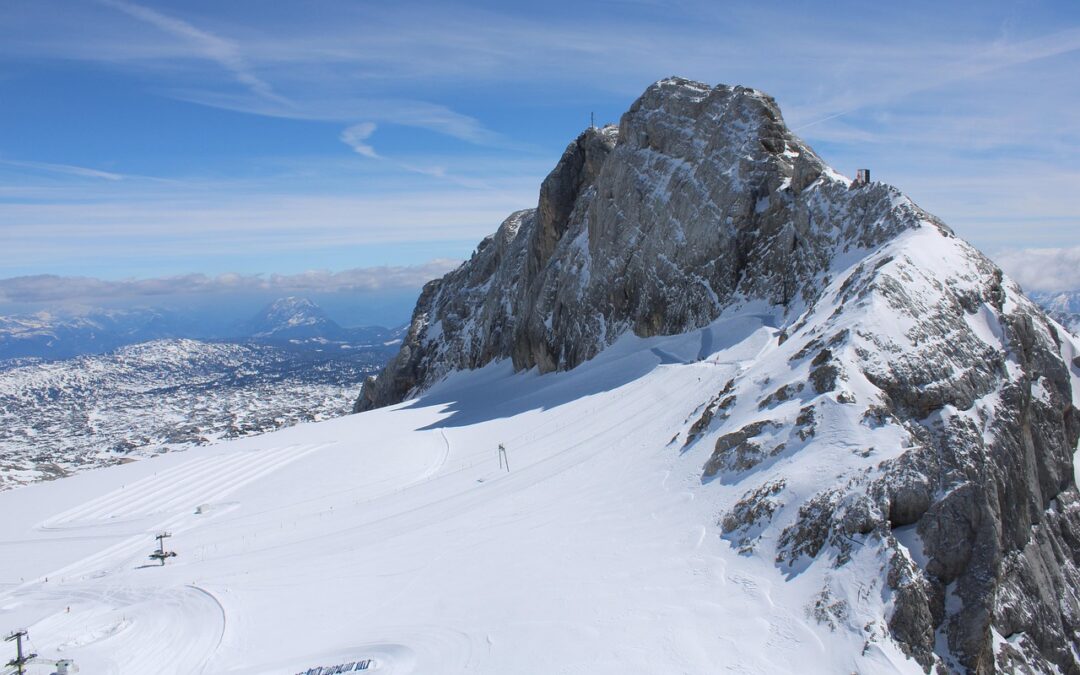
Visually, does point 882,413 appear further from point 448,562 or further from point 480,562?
point 448,562

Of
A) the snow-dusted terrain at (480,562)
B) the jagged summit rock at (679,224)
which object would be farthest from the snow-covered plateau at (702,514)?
the jagged summit rock at (679,224)

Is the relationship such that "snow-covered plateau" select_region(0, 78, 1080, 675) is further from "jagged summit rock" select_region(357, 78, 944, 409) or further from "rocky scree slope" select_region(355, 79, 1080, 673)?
"jagged summit rock" select_region(357, 78, 944, 409)

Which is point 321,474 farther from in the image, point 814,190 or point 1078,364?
point 1078,364

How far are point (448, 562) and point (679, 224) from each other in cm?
3099

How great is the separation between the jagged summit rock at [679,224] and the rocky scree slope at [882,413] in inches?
7.0

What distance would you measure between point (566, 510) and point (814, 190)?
24641mm

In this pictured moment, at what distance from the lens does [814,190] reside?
34250 millimetres

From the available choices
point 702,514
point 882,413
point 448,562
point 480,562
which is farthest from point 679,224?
point 480,562

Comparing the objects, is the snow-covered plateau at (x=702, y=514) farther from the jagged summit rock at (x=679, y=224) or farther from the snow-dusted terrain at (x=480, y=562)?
the jagged summit rock at (x=679, y=224)

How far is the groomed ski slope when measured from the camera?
36.8ft

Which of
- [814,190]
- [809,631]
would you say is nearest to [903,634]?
[809,631]

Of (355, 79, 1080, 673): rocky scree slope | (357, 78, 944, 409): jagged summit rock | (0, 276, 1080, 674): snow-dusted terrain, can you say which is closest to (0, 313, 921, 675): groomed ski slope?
(0, 276, 1080, 674): snow-dusted terrain

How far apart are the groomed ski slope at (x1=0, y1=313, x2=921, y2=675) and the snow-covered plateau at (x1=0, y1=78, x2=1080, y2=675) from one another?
0.09 meters

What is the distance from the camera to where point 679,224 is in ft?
138
